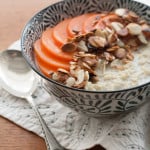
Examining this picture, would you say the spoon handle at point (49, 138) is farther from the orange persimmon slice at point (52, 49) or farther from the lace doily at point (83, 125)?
the orange persimmon slice at point (52, 49)

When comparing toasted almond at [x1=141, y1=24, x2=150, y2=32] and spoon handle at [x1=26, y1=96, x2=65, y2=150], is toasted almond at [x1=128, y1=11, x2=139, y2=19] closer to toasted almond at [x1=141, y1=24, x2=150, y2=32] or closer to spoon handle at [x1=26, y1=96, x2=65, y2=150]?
toasted almond at [x1=141, y1=24, x2=150, y2=32]

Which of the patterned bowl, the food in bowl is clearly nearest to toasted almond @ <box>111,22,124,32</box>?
the food in bowl

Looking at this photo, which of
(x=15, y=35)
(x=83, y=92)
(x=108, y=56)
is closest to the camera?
(x=83, y=92)

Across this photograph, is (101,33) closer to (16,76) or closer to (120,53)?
(120,53)

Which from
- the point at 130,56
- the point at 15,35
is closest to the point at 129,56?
the point at 130,56

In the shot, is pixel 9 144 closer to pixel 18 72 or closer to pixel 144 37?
pixel 18 72

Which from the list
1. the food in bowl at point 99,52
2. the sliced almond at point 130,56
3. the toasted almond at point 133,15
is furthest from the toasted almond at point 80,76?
the toasted almond at point 133,15

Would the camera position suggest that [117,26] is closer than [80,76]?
No
